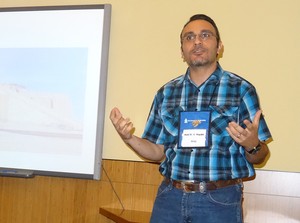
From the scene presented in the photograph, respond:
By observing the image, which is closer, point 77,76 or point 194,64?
point 194,64

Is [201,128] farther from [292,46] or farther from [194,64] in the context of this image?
[292,46]

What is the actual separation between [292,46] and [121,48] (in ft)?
3.60

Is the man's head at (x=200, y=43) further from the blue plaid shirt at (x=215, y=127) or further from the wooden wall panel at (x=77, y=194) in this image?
the wooden wall panel at (x=77, y=194)

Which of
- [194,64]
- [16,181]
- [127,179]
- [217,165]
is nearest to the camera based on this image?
[217,165]

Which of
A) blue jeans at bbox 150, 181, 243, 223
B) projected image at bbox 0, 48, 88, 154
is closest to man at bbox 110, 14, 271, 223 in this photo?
blue jeans at bbox 150, 181, 243, 223

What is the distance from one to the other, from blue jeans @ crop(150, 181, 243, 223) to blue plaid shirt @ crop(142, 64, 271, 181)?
0.07m

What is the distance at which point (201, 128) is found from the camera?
1.79 m

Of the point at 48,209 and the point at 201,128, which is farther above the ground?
the point at 201,128

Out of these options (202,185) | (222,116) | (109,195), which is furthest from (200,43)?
(109,195)

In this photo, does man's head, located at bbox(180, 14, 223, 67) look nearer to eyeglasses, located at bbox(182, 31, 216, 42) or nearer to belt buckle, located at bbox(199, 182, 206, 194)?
eyeglasses, located at bbox(182, 31, 216, 42)

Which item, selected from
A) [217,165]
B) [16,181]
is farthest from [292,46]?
[16,181]

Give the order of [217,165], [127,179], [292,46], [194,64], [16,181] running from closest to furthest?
[217,165]
[194,64]
[292,46]
[127,179]
[16,181]

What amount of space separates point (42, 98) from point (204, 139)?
1419 millimetres

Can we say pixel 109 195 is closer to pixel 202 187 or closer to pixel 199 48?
pixel 202 187
